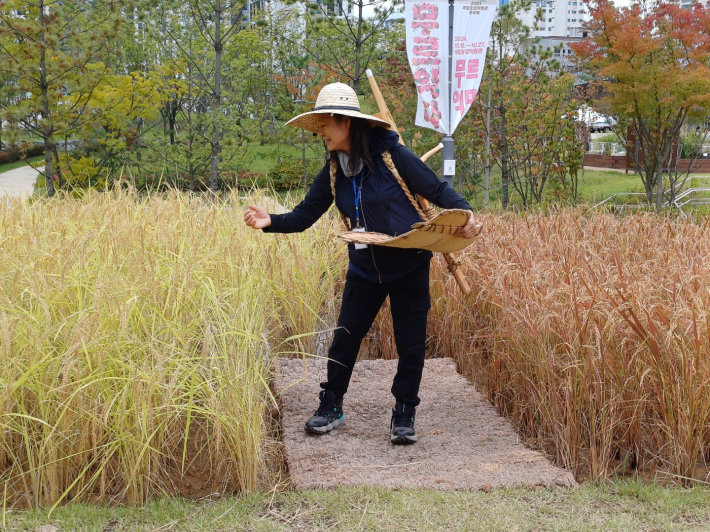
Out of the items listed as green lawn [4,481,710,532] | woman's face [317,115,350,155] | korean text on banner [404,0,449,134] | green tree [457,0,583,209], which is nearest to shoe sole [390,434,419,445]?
green lawn [4,481,710,532]

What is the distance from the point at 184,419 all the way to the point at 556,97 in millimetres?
8271

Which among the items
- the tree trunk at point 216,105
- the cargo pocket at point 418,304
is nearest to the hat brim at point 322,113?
the cargo pocket at point 418,304

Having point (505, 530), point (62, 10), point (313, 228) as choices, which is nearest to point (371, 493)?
point (505, 530)

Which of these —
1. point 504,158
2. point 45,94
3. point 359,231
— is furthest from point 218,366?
point 504,158

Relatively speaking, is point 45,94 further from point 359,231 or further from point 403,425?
point 403,425

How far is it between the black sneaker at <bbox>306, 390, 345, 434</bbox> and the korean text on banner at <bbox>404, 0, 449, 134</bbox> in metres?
4.62

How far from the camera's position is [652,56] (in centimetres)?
962

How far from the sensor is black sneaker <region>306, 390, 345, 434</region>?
10.8 ft

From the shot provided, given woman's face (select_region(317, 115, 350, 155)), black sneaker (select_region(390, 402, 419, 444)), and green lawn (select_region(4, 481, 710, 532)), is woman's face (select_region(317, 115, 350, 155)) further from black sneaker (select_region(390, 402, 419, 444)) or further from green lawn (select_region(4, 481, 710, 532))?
green lawn (select_region(4, 481, 710, 532))

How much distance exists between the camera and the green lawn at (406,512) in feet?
8.33

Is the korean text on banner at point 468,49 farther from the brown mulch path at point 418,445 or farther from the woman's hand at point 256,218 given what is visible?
the woman's hand at point 256,218

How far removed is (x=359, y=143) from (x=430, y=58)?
15.4 ft

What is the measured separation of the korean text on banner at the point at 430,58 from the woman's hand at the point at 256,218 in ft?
14.8

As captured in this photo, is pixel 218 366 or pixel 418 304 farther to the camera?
pixel 418 304
